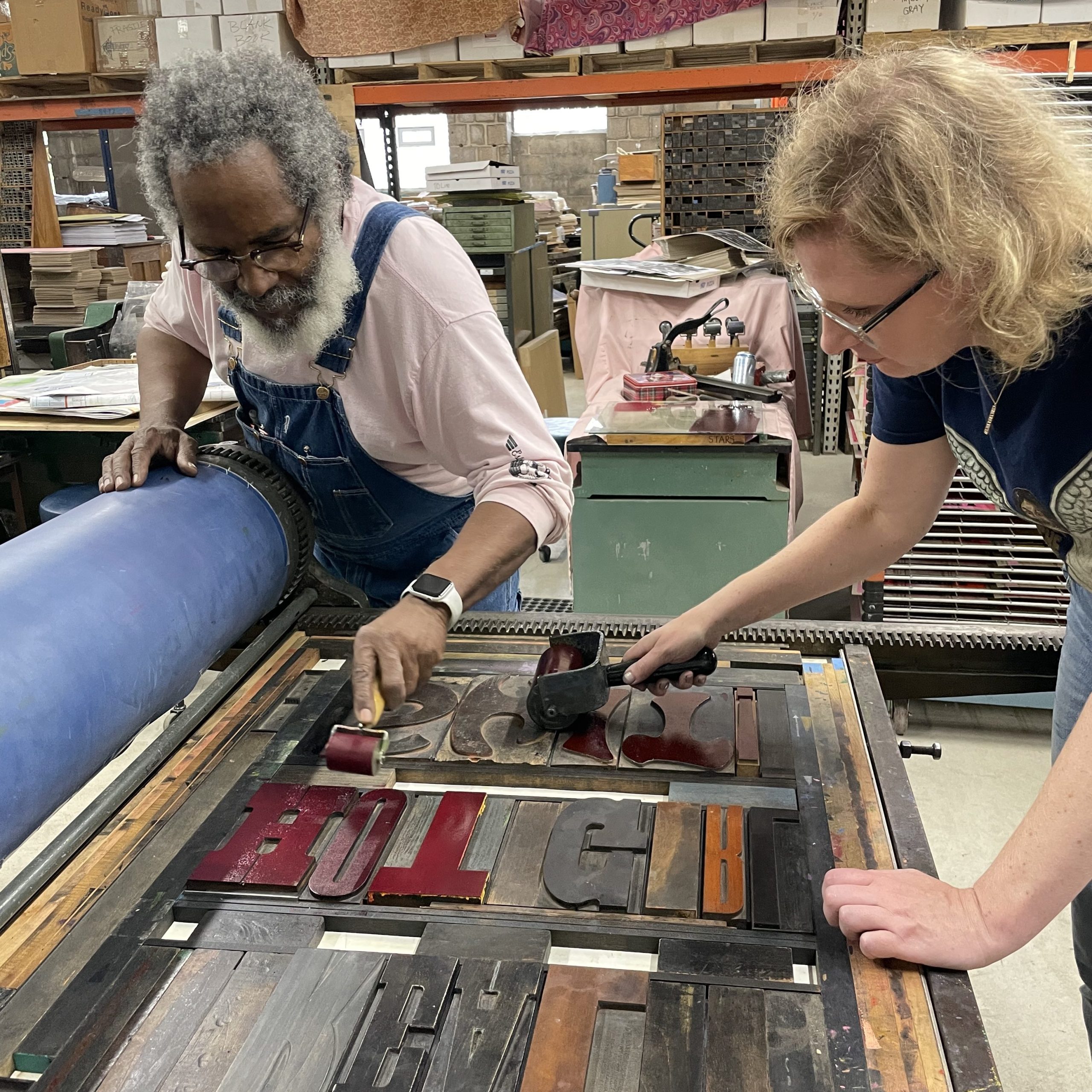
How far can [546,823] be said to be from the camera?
1.12 metres

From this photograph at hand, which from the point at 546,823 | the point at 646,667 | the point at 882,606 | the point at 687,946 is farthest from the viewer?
the point at 882,606

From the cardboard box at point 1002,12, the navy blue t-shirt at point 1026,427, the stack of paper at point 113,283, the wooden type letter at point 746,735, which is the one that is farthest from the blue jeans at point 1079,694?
the stack of paper at point 113,283

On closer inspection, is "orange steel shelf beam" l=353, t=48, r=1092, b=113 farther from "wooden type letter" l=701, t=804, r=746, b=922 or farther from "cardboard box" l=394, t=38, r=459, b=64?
"wooden type letter" l=701, t=804, r=746, b=922

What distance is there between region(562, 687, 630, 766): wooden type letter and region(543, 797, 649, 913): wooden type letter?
0.30 feet

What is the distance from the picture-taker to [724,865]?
3.41ft

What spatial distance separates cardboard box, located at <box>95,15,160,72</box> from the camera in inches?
166

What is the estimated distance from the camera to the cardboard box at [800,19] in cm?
370

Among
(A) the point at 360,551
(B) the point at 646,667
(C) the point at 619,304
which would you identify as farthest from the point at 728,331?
(B) the point at 646,667

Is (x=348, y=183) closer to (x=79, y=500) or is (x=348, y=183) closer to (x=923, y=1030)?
(x=923, y=1030)

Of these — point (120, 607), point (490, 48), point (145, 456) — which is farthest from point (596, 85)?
point (120, 607)

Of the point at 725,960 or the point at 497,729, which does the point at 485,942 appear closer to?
the point at 725,960

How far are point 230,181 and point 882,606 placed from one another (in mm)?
2264

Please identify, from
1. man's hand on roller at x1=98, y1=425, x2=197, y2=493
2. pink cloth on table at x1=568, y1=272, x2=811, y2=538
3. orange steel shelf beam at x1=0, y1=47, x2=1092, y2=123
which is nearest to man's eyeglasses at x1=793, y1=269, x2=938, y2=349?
man's hand on roller at x1=98, y1=425, x2=197, y2=493

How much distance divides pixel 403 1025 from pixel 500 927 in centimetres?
15
